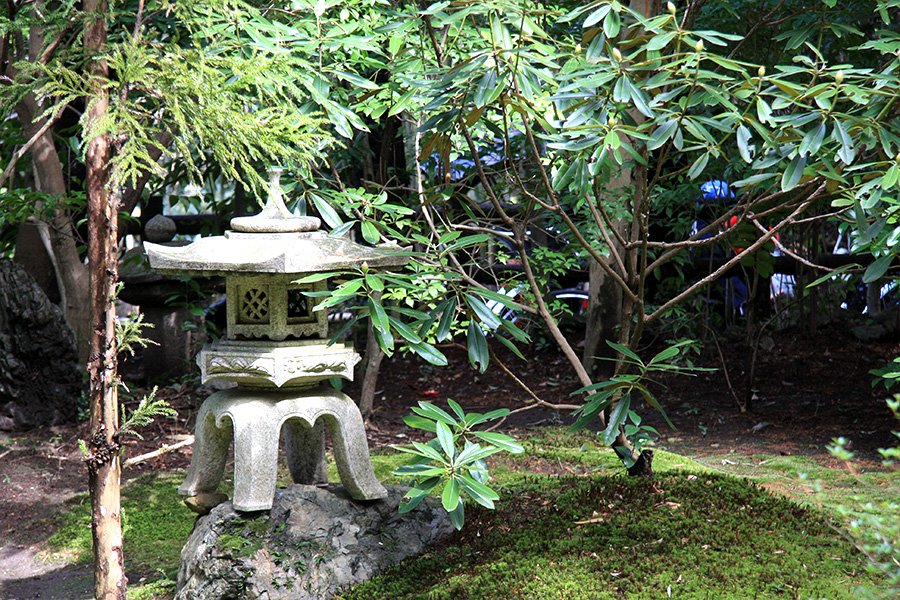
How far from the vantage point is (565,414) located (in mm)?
7230

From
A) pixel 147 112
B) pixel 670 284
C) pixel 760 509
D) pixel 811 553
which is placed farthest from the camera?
pixel 670 284

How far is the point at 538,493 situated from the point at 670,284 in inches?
179

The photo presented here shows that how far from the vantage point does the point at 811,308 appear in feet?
28.1

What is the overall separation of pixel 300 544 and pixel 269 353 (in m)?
0.83

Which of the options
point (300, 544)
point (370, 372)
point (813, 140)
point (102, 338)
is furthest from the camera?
point (370, 372)

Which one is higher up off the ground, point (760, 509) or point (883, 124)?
point (883, 124)

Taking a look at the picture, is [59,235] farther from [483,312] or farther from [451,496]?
[451,496]

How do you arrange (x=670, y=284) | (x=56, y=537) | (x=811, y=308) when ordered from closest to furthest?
(x=56, y=537)
(x=670, y=284)
(x=811, y=308)

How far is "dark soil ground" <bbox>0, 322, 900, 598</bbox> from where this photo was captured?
520cm

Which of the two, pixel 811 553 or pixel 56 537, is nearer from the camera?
pixel 811 553

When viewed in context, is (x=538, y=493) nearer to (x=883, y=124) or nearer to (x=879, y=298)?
(x=883, y=124)

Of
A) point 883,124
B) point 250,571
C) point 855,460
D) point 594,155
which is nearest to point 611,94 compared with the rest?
point 594,155

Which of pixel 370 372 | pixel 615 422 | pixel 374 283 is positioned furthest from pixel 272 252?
pixel 370 372

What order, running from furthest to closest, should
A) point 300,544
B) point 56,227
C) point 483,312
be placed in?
point 56,227 < point 300,544 < point 483,312
